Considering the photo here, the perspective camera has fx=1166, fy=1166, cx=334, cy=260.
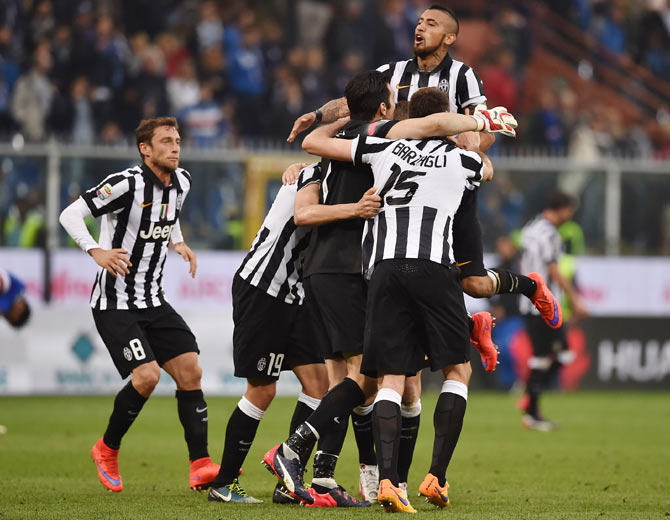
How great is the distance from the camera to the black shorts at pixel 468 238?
21.7 ft

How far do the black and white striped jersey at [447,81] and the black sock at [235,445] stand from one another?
2.22 meters

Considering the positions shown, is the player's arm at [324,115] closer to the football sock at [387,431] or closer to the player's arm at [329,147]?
the player's arm at [329,147]

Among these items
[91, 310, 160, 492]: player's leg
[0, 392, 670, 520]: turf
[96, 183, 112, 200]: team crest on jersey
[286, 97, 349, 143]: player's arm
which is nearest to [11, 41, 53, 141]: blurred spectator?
[0, 392, 670, 520]: turf

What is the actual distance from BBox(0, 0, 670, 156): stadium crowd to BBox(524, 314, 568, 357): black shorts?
5.37 meters

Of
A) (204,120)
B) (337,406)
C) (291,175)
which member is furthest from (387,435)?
(204,120)

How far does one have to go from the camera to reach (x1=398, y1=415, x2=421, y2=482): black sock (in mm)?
6715

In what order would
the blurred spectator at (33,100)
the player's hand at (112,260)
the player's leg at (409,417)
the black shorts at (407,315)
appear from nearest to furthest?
the black shorts at (407,315) → the player's leg at (409,417) → the player's hand at (112,260) → the blurred spectator at (33,100)

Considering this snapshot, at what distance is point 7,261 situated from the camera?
561 inches

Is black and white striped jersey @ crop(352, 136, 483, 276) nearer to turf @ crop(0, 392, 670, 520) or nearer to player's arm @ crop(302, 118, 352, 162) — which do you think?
player's arm @ crop(302, 118, 352, 162)

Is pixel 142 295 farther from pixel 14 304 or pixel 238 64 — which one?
pixel 238 64

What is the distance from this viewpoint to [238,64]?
18.4 meters

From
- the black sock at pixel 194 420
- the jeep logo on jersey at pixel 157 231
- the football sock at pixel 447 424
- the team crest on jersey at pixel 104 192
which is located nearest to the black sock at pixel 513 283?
the football sock at pixel 447 424

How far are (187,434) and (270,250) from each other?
4.58ft

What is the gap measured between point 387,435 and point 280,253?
1422 millimetres
